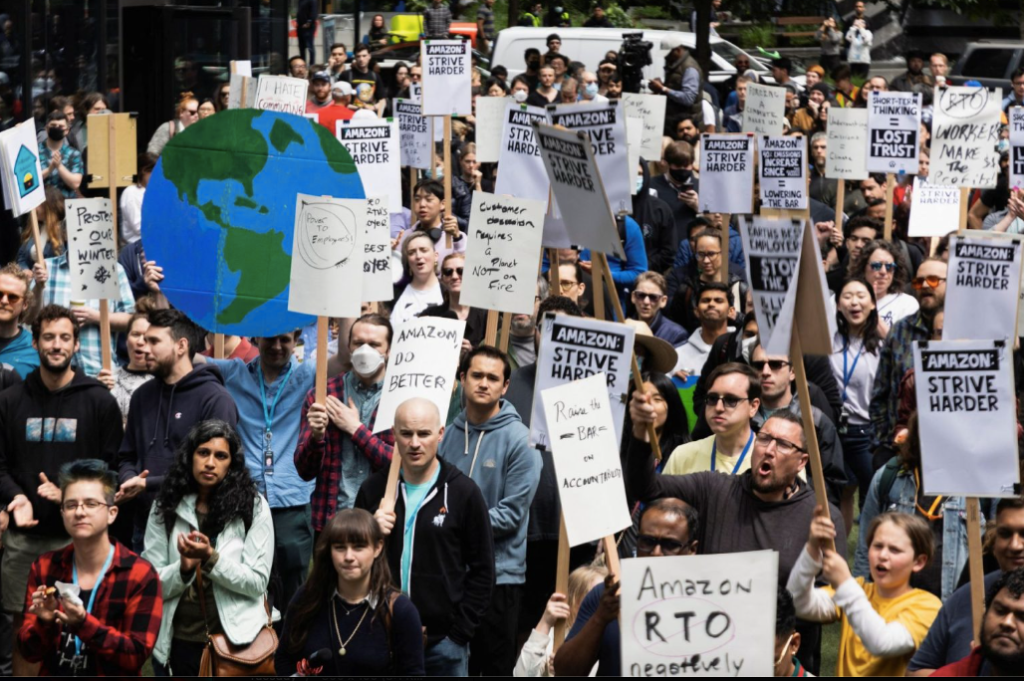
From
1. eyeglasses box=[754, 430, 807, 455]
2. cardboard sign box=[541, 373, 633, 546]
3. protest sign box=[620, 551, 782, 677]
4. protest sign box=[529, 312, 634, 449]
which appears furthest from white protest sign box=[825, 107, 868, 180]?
protest sign box=[620, 551, 782, 677]

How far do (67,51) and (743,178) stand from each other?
21.9ft

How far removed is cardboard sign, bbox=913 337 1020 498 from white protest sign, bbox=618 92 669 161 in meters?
9.15

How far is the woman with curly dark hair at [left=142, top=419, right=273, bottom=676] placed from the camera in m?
6.29

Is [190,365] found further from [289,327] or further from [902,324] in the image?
[902,324]

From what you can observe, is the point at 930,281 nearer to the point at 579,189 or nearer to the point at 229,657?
the point at 579,189

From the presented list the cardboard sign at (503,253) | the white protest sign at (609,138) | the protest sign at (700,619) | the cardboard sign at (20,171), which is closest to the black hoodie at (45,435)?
the cardboard sign at (503,253)

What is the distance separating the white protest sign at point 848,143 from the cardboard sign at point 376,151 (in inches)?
159

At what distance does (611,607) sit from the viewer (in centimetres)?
489

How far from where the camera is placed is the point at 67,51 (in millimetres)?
14734

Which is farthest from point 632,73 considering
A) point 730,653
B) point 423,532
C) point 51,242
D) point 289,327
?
point 730,653

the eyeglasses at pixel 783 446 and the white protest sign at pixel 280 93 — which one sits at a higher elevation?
the white protest sign at pixel 280 93

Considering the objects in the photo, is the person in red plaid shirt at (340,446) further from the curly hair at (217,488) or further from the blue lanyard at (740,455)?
the blue lanyard at (740,455)

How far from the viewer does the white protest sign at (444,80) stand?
41.1 ft

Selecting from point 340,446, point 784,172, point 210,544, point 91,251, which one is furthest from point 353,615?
point 784,172
